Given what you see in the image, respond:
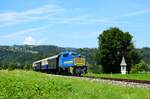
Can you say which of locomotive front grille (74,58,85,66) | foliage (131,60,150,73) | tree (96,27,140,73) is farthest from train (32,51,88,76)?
foliage (131,60,150,73)

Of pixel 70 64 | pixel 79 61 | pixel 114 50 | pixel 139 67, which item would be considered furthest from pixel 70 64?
pixel 139 67

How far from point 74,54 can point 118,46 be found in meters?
40.7

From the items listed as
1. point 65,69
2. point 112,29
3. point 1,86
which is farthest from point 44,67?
point 1,86

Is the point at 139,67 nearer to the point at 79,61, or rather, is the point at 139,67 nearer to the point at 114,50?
the point at 114,50

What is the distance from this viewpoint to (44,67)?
78500 millimetres

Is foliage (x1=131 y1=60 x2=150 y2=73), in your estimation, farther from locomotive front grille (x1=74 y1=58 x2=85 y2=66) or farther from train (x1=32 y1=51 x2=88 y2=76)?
locomotive front grille (x1=74 y1=58 x2=85 y2=66)

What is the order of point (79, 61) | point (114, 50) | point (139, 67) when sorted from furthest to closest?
point (139, 67)
point (114, 50)
point (79, 61)

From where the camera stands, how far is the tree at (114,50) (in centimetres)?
9319

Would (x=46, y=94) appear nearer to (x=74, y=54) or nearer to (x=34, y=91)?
(x=34, y=91)

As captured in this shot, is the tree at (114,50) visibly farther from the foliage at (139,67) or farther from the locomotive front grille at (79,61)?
the locomotive front grille at (79,61)

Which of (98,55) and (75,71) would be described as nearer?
(75,71)

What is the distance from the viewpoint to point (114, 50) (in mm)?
96562

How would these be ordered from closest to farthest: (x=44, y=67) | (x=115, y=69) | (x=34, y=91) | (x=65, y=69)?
(x=34, y=91)
(x=65, y=69)
(x=44, y=67)
(x=115, y=69)

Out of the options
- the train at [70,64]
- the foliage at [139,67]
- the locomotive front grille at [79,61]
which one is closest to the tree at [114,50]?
the foliage at [139,67]
